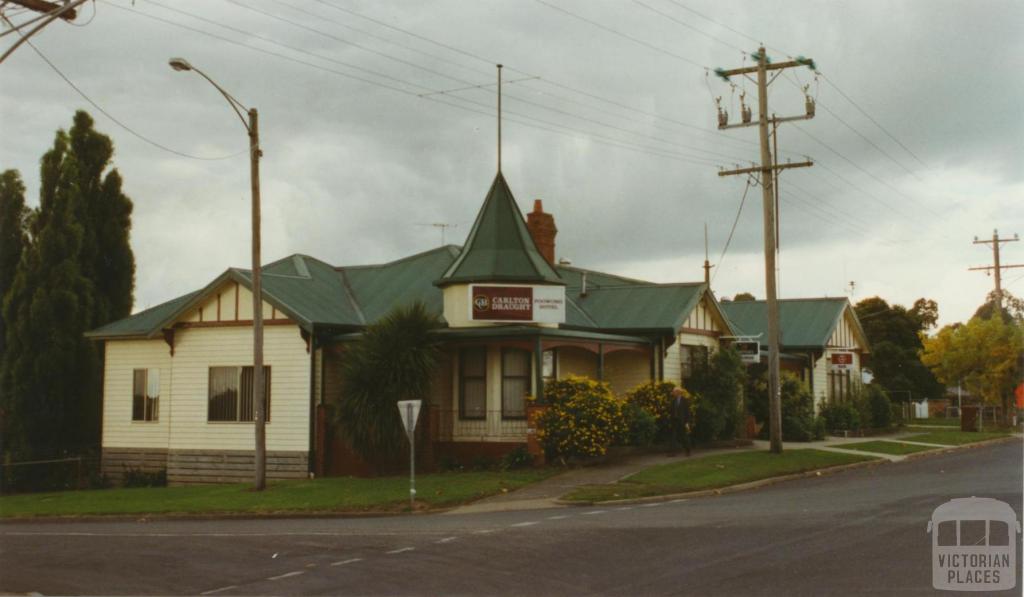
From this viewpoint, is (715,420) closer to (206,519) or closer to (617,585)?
(206,519)

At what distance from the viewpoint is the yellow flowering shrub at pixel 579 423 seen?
26.1 metres

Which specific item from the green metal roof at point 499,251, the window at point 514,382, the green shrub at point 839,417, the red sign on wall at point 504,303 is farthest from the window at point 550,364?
the green shrub at point 839,417

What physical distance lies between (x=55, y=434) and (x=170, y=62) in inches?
728

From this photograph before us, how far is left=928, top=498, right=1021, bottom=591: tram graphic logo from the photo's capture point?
35.1 feet

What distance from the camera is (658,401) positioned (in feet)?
98.4

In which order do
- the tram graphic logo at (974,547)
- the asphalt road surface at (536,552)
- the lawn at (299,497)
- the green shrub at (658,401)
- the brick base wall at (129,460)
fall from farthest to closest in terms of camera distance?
1. the brick base wall at (129,460)
2. the green shrub at (658,401)
3. the lawn at (299,497)
4. the asphalt road surface at (536,552)
5. the tram graphic logo at (974,547)

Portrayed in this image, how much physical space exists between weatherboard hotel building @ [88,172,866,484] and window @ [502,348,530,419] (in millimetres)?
31

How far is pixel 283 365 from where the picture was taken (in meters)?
28.6

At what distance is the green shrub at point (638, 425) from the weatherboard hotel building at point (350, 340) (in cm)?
147

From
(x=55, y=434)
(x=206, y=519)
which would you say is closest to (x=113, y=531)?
(x=206, y=519)

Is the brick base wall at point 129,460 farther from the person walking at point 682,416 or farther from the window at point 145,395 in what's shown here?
the person walking at point 682,416

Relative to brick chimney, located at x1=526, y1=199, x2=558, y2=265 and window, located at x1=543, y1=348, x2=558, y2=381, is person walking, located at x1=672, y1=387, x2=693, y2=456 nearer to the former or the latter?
window, located at x1=543, y1=348, x2=558, y2=381

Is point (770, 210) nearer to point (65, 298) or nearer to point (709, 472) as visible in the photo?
point (709, 472)

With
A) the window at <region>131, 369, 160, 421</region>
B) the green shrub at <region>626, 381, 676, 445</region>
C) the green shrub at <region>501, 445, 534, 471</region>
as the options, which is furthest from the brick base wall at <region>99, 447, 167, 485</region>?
the green shrub at <region>626, 381, 676, 445</region>
